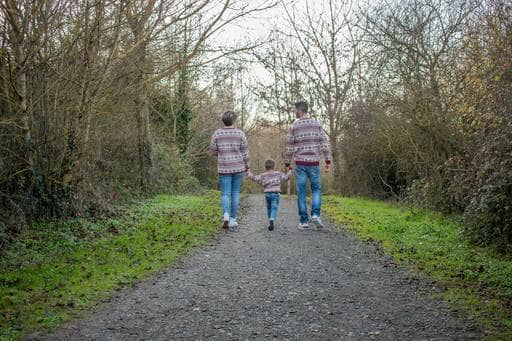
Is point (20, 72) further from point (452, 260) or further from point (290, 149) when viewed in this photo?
point (452, 260)

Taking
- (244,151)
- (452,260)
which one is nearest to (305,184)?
(244,151)

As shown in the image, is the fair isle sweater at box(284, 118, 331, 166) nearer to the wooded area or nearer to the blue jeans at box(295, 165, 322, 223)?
the blue jeans at box(295, 165, 322, 223)

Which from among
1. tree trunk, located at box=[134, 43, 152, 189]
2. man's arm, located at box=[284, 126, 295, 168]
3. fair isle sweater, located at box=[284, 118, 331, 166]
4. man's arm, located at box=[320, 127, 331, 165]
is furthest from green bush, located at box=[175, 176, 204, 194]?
man's arm, located at box=[320, 127, 331, 165]

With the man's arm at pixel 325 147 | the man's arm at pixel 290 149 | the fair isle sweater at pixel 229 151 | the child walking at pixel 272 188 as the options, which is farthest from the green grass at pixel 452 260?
the fair isle sweater at pixel 229 151

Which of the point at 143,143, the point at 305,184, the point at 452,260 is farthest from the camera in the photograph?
the point at 143,143

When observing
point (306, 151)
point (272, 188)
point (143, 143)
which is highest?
point (143, 143)

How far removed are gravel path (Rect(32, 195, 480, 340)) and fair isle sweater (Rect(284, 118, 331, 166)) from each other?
221 cm

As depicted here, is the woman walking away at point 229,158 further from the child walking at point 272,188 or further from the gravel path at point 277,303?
the gravel path at point 277,303

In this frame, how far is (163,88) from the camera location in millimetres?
19344

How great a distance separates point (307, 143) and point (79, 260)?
4402 millimetres

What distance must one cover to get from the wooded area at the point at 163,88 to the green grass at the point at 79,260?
1.94 ft

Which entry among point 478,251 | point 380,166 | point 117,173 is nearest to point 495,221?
point 478,251

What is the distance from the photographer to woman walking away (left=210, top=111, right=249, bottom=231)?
9.16 metres

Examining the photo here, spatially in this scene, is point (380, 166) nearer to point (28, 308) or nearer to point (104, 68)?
point (104, 68)
